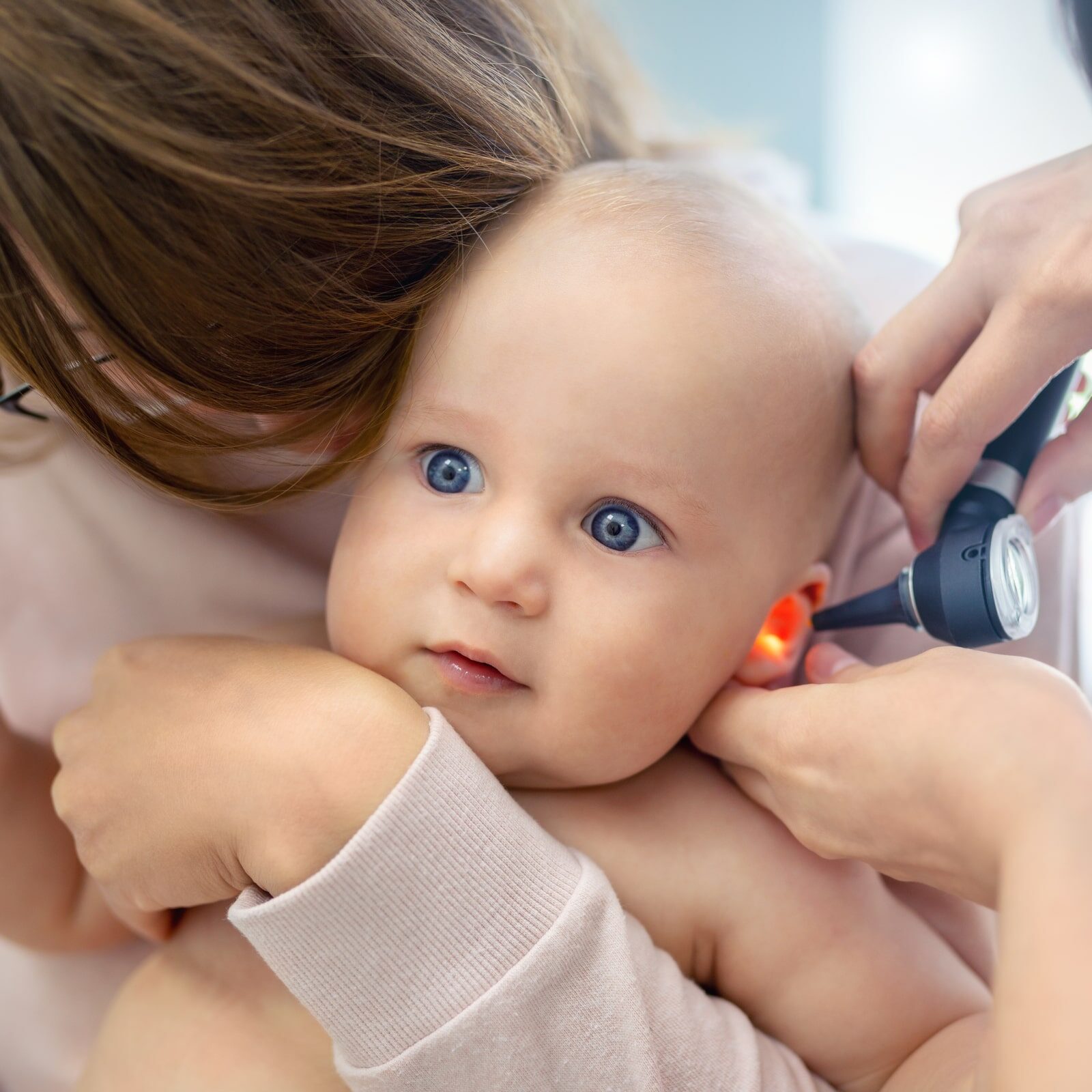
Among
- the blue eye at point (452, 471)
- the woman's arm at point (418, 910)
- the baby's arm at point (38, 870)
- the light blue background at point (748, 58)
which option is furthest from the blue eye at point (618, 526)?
the light blue background at point (748, 58)

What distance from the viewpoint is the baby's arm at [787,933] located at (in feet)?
3.06

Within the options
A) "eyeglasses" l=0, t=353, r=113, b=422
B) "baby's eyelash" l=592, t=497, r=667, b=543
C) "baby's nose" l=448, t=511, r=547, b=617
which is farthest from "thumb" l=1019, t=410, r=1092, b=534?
"eyeglasses" l=0, t=353, r=113, b=422

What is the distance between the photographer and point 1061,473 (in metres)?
0.94

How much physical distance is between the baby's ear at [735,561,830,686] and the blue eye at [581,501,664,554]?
173 millimetres

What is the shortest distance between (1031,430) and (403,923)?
0.70m

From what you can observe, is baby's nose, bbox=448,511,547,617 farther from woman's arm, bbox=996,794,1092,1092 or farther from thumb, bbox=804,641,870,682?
woman's arm, bbox=996,794,1092,1092

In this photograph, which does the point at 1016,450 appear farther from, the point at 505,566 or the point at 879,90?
the point at 879,90

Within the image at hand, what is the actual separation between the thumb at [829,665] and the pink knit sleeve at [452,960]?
309 millimetres

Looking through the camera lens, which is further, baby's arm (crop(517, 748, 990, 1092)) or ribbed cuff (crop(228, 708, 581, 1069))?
baby's arm (crop(517, 748, 990, 1092))

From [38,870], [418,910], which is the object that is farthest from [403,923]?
[38,870]

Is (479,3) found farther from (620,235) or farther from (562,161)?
(620,235)

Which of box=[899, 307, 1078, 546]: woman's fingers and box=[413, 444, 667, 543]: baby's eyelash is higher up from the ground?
box=[899, 307, 1078, 546]: woman's fingers

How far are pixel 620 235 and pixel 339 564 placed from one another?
39cm

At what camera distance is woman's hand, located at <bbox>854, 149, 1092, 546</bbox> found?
2.77ft
